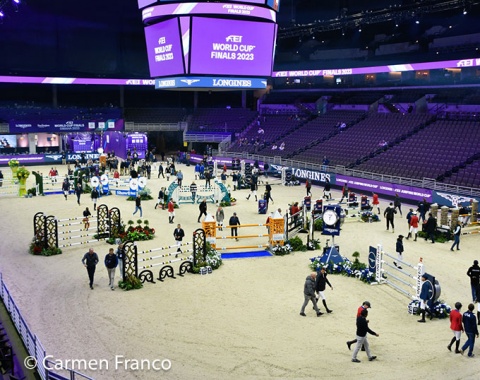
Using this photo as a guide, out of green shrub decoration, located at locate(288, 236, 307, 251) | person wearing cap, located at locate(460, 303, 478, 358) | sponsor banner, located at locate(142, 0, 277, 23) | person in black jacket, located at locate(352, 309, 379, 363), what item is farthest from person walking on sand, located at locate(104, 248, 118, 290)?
sponsor banner, located at locate(142, 0, 277, 23)

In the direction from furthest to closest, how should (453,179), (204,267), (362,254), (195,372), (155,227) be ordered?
(453,179)
(155,227)
(362,254)
(204,267)
(195,372)

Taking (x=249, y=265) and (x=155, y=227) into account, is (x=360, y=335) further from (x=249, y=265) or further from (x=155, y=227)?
(x=155, y=227)

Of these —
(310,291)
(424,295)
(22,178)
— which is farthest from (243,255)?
(22,178)

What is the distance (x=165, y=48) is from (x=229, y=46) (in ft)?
14.0

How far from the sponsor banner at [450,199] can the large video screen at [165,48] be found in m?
16.8

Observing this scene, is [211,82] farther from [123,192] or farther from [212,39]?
[123,192]

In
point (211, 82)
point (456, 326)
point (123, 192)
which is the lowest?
point (456, 326)

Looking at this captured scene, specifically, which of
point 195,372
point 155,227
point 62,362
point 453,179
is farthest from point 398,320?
point 453,179

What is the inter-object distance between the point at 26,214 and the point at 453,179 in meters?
25.5

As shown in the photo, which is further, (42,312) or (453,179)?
(453,179)

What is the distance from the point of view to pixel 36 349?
37.9 feet

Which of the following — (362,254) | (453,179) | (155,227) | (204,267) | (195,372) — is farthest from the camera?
(453,179)

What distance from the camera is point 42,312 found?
16188 millimetres

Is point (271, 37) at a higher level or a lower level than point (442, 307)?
higher
